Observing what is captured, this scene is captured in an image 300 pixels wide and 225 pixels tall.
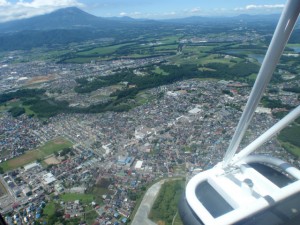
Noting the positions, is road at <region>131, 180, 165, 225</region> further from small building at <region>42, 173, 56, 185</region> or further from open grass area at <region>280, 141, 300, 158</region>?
Answer: open grass area at <region>280, 141, 300, 158</region>

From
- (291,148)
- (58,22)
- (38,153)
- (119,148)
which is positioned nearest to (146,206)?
(119,148)

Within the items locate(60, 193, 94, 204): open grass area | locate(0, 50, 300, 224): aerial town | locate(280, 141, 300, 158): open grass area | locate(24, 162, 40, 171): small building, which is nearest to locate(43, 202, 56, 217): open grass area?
locate(0, 50, 300, 224): aerial town

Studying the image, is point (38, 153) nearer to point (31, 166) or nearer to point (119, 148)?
point (31, 166)

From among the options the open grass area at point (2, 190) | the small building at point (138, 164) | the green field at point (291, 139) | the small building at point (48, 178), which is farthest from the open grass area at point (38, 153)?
the green field at point (291, 139)

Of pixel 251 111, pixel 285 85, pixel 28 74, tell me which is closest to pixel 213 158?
pixel 251 111

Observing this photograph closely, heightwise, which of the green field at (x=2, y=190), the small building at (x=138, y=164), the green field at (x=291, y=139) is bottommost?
the green field at (x=2, y=190)

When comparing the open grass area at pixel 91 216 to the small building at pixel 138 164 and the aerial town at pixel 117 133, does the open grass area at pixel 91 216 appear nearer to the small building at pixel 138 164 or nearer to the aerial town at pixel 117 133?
the aerial town at pixel 117 133
